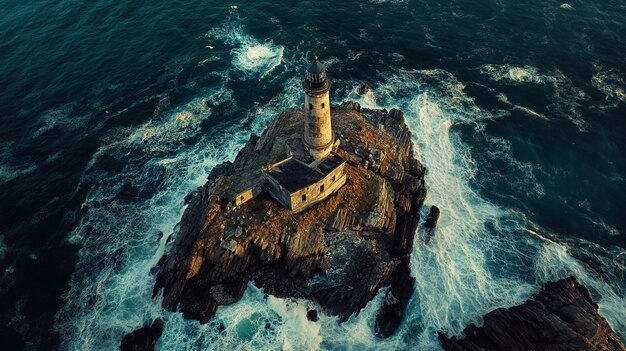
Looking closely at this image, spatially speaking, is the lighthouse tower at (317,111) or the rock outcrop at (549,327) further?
the lighthouse tower at (317,111)

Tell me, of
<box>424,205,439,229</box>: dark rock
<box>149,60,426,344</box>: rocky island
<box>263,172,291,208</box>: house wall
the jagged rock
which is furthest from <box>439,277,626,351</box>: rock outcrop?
<box>263,172,291,208</box>: house wall

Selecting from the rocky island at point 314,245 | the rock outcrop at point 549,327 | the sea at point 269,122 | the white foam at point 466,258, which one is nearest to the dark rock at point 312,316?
the rocky island at point 314,245

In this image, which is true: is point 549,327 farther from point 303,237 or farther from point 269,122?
point 269,122

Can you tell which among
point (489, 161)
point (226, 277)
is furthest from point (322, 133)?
point (489, 161)

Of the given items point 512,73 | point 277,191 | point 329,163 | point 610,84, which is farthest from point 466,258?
point 610,84

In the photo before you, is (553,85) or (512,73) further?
(512,73)

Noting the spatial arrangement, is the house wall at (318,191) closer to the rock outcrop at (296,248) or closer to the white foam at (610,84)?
the rock outcrop at (296,248)

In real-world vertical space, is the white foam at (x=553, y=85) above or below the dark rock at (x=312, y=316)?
above

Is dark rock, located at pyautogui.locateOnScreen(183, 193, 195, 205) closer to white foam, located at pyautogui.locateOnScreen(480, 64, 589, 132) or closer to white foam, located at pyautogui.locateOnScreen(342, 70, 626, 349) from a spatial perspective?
→ white foam, located at pyautogui.locateOnScreen(342, 70, 626, 349)
